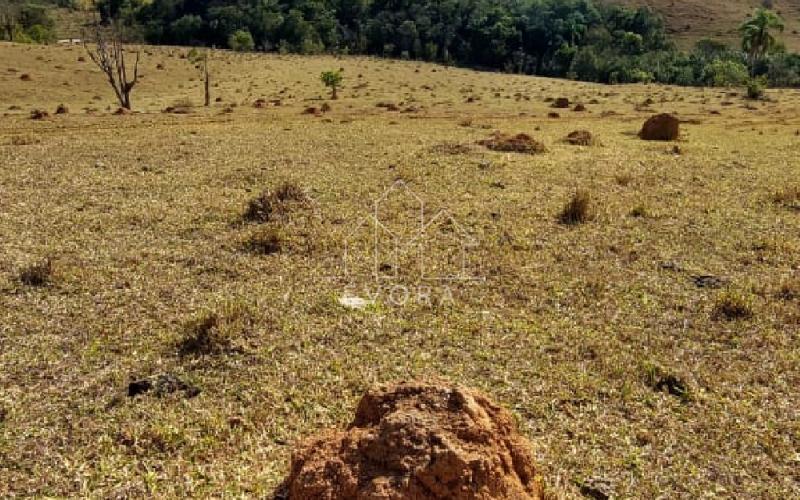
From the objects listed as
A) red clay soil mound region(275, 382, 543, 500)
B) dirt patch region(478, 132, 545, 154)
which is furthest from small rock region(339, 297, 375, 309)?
dirt patch region(478, 132, 545, 154)

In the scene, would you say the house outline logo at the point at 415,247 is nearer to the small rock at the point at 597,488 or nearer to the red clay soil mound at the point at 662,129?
the small rock at the point at 597,488

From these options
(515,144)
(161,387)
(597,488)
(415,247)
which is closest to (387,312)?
(415,247)

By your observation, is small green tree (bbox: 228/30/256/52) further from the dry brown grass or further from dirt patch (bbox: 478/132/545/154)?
the dry brown grass

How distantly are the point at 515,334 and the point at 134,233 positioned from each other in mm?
7651

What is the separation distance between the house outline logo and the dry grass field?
94mm

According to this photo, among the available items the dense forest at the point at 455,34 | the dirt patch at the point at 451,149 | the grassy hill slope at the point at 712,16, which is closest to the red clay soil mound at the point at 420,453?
the dirt patch at the point at 451,149

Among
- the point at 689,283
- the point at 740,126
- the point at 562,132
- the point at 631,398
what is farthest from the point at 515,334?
the point at 740,126

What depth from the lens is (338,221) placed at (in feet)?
41.2

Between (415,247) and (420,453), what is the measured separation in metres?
7.23

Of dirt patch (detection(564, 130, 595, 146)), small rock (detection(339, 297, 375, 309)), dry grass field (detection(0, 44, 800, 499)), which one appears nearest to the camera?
dry grass field (detection(0, 44, 800, 499))

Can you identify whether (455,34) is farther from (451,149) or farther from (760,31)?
(451,149)

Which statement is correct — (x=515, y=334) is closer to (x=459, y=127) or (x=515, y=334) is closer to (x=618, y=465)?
(x=618, y=465)

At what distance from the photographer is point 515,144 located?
68.0ft

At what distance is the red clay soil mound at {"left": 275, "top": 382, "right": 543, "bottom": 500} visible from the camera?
155 inches
